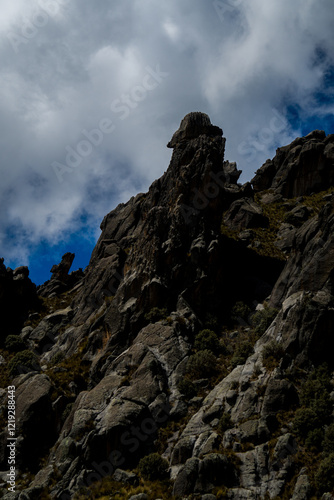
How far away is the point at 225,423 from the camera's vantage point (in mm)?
27703

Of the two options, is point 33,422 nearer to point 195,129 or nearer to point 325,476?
point 325,476

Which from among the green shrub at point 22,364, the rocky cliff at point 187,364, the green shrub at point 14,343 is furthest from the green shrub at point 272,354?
the green shrub at point 14,343

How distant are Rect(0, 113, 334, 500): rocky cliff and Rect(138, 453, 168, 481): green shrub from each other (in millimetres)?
109

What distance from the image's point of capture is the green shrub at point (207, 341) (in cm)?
3825

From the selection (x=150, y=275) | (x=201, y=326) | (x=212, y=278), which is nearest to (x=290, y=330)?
(x=201, y=326)

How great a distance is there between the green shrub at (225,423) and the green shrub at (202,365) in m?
6.92

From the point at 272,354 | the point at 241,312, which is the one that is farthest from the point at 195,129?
the point at 272,354

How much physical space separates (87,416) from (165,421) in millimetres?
6727

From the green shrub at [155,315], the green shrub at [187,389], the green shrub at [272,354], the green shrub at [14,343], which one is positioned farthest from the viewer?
the green shrub at [14,343]

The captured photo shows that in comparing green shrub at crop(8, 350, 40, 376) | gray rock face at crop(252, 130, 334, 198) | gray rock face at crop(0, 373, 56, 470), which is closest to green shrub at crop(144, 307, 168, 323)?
gray rock face at crop(0, 373, 56, 470)

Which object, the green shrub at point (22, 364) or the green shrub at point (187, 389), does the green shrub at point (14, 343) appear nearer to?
the green shrub at point (22, 364)

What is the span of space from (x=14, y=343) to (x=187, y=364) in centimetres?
3260

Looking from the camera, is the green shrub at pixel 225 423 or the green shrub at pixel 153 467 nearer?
the green shrub at pixel 153 467

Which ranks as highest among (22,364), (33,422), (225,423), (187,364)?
(22,364)
